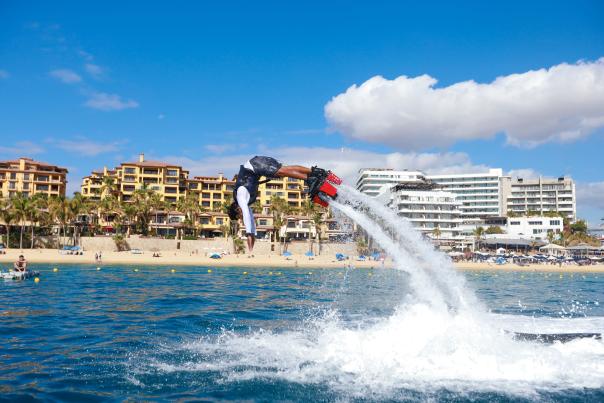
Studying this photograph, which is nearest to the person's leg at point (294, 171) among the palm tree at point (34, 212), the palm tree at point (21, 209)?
the palm tree at point (34, 212)

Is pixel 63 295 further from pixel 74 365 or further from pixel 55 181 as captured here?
pixel 55 181

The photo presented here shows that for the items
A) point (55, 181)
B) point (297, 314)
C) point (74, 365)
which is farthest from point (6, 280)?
point (55, 181)

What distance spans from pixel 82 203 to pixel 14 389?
8795cm

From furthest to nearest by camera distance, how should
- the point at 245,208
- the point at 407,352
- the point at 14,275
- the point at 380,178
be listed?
1. the point at 380,178
2. the point at 14,275
3. the point at 407,352
4. the point at 245,208

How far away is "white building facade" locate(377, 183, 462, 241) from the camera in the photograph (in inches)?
4791

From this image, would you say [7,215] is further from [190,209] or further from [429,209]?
[429,209]

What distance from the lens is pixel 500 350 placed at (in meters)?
14.6

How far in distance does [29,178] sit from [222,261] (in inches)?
2509

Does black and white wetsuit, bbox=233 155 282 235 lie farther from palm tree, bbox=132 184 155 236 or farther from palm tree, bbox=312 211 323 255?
palm tree, bbox=132 184 155 236

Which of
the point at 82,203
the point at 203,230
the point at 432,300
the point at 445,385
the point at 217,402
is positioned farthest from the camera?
the point at 203,230

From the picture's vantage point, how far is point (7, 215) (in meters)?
84.3

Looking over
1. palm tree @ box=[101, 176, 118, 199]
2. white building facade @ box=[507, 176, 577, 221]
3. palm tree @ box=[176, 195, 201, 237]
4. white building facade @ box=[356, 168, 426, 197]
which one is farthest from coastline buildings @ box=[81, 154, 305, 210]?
white building facade @ box=[507, 176, 577, 221]

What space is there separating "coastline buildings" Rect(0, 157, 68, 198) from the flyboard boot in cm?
11307

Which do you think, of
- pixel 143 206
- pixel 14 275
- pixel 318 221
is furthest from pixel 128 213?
pixel 14 275
